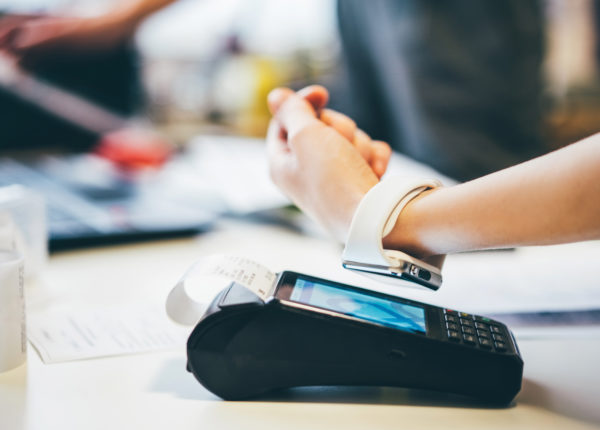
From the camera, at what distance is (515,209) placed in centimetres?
42

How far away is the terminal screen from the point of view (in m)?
0.45

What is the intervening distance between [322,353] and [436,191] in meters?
0.15

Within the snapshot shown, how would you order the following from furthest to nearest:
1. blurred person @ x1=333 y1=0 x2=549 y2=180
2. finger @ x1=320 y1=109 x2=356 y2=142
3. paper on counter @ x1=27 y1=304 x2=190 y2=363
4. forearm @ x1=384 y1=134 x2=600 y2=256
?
blurred person @ x1=333 y1=0 x2=549 y2=180 < finger @ x1=320 y1=109 x2=356 y2=142 < paper on counter @ x1=27 y1=304 x2=190 y2=363 < forearm @ x1=384 y1=134 x2=600 y2=256

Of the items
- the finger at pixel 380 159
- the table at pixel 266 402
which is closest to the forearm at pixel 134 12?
the finger at pixel 380 159

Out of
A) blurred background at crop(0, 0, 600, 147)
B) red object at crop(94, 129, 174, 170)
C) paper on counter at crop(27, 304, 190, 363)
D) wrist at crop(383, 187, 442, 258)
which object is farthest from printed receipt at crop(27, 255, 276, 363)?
blurred background at crop(0, 0, 600, 147)

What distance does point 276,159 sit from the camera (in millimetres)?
633

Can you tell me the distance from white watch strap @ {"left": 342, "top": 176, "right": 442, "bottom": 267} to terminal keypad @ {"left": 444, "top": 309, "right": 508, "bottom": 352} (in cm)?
7

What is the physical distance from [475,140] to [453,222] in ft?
3.18

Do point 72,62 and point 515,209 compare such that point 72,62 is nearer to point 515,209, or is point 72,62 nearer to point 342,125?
point 342,125

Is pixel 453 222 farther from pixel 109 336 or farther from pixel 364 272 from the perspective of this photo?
pixel 109 336

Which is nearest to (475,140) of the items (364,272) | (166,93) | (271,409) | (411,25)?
(411,25)

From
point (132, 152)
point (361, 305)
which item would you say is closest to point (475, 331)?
point (361, 305)

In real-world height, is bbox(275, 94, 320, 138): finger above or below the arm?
below

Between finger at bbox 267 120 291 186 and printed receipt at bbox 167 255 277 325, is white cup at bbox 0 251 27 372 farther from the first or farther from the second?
finger at bbox 267 120 291 186
